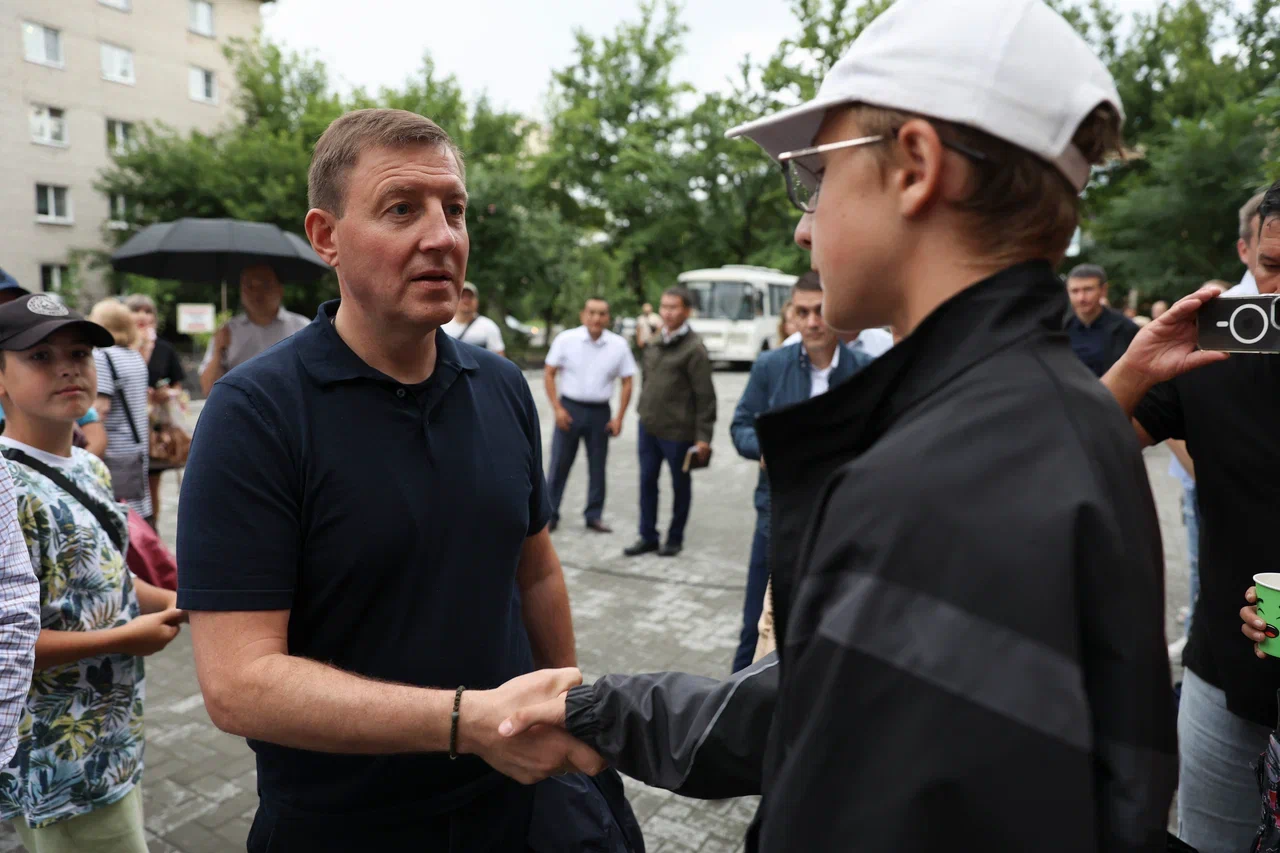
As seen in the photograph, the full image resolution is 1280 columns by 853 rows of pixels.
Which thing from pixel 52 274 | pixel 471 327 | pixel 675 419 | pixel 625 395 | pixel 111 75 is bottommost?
pixel 675 419

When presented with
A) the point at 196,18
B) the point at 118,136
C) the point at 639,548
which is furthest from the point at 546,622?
the point at 196,18

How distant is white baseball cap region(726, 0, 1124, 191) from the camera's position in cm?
94

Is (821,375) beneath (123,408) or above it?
above

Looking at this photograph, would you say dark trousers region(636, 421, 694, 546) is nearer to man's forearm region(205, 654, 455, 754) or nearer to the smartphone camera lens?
the smartphone camera lens

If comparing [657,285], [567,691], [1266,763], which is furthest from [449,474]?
[657,285]

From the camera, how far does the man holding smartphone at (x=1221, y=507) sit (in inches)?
83.0

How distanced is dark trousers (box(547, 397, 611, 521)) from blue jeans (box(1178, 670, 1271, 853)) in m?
6.20

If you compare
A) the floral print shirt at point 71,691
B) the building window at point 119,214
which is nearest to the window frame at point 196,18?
the building window at point 119,214

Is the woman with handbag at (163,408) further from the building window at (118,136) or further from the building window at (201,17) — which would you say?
the building window at (201,17)

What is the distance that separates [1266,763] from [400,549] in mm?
1878

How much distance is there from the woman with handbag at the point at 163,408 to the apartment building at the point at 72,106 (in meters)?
27.0

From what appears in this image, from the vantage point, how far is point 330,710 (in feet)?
4.93

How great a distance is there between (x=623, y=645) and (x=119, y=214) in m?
31.6

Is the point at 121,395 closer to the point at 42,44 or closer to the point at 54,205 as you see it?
the point at 54,205
